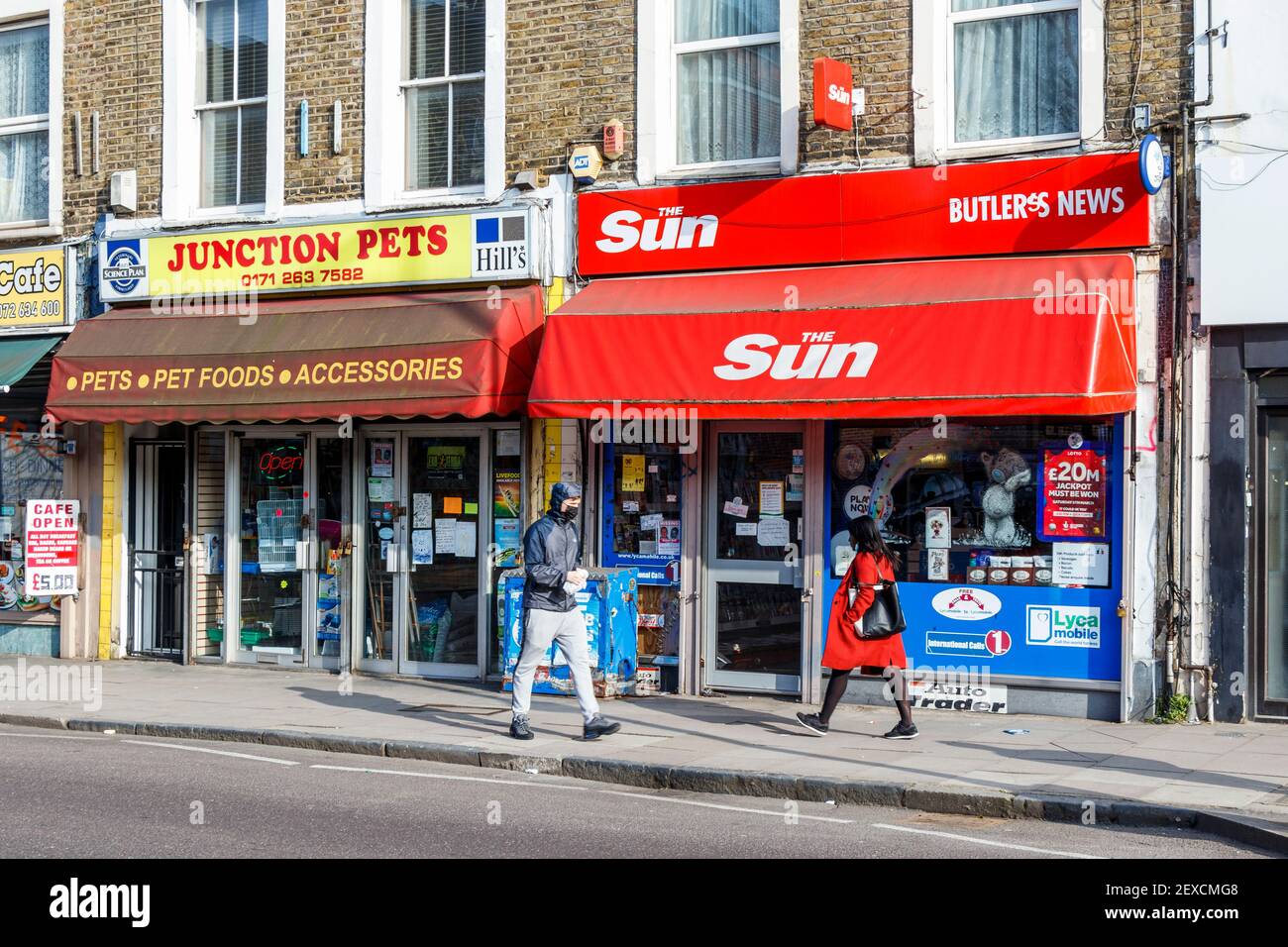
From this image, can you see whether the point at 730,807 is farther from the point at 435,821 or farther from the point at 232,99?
the point at 232,99

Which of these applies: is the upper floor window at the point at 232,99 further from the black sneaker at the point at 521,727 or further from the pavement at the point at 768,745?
the black sneaker at the point at 521,727

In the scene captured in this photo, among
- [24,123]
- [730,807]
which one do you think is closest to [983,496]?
[730,807]

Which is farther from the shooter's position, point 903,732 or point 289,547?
point 289,547

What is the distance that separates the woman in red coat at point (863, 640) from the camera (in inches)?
454

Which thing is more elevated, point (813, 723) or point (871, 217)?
point (871, 217)

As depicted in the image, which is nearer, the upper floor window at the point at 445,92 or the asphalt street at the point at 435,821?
the asphalt street at the point at 435,821

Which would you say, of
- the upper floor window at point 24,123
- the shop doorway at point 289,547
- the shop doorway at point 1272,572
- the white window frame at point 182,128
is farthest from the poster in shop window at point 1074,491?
the upper floor window at point 24,123

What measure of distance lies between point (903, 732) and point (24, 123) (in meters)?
12.3

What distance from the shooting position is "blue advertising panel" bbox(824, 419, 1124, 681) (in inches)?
488

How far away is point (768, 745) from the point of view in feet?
37.4

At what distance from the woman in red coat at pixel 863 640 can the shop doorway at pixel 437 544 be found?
13.5ft

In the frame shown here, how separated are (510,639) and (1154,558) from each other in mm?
5457

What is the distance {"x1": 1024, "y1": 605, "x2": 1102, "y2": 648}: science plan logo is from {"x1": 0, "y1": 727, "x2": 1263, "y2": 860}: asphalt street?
11.6ft

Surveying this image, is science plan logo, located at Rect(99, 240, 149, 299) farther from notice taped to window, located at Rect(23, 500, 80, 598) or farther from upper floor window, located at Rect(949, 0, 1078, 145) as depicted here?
upper floor window, located at Rect(949, 0, 1078, 145)
